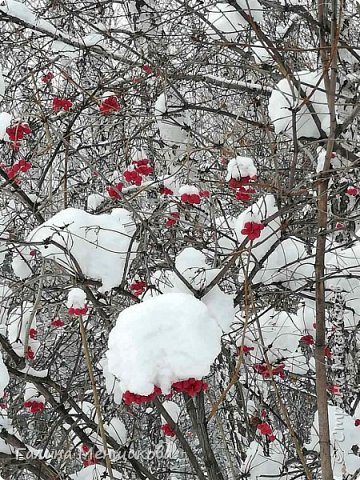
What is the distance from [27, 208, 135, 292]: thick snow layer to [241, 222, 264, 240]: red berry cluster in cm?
32

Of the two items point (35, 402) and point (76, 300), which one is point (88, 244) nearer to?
point (76, 300)

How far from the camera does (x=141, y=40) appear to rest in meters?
3.34

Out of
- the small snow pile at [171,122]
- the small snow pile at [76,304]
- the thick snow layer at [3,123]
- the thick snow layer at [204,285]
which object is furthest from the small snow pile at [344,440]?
the thick snow layer at [3,123]

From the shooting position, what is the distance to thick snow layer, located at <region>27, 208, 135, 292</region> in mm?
1664

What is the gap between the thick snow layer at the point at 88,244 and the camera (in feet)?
5.46

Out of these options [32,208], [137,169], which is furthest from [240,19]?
[32,208]

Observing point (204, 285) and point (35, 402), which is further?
point (35, 402)

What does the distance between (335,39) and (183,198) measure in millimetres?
757

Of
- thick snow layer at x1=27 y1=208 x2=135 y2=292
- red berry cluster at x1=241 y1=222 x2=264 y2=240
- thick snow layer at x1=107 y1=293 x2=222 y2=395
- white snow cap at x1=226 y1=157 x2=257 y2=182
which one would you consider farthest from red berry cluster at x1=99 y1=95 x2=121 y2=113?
thick snow layer at x1=107 y1=293 x2=222 y2=395

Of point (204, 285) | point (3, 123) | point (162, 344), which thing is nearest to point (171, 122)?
A: point (3, 123)

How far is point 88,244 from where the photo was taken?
1.77 metres

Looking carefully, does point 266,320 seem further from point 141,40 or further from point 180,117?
point 141,40

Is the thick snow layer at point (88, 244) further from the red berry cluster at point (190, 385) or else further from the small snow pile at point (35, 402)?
the small snow pile at point (35, 402)

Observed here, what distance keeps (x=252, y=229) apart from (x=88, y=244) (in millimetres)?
479
